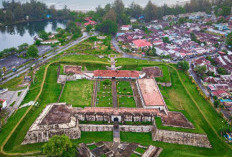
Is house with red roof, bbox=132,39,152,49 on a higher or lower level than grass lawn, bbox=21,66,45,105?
higher


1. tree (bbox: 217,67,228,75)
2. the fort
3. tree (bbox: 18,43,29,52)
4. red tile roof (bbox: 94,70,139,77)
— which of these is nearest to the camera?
the fort

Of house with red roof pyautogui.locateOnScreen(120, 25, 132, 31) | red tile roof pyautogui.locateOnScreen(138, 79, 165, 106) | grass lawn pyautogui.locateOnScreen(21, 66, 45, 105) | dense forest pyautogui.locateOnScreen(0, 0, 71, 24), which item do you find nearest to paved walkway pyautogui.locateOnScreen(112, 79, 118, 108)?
red tile roof pyautogui.locateOnScreen(138, 79, 165, 106)

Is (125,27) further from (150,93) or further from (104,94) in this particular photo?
(150,93)

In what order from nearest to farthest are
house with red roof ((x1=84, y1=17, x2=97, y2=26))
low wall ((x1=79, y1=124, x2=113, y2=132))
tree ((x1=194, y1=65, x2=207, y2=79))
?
low wall ((x1=79, y1=124, x2=113, y2=132)) → tree ((x1=194, y1=65, x2=207, y2=79)) → house with red roof ((x1=84, y1=17, x2=97, y2=26))

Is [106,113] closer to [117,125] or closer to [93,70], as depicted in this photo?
[117,125]

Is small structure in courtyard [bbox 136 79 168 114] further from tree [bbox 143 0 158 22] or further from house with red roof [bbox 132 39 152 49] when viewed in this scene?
tree [bbox 143 0 158 22]

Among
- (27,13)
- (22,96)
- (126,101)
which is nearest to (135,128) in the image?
(126,101)
